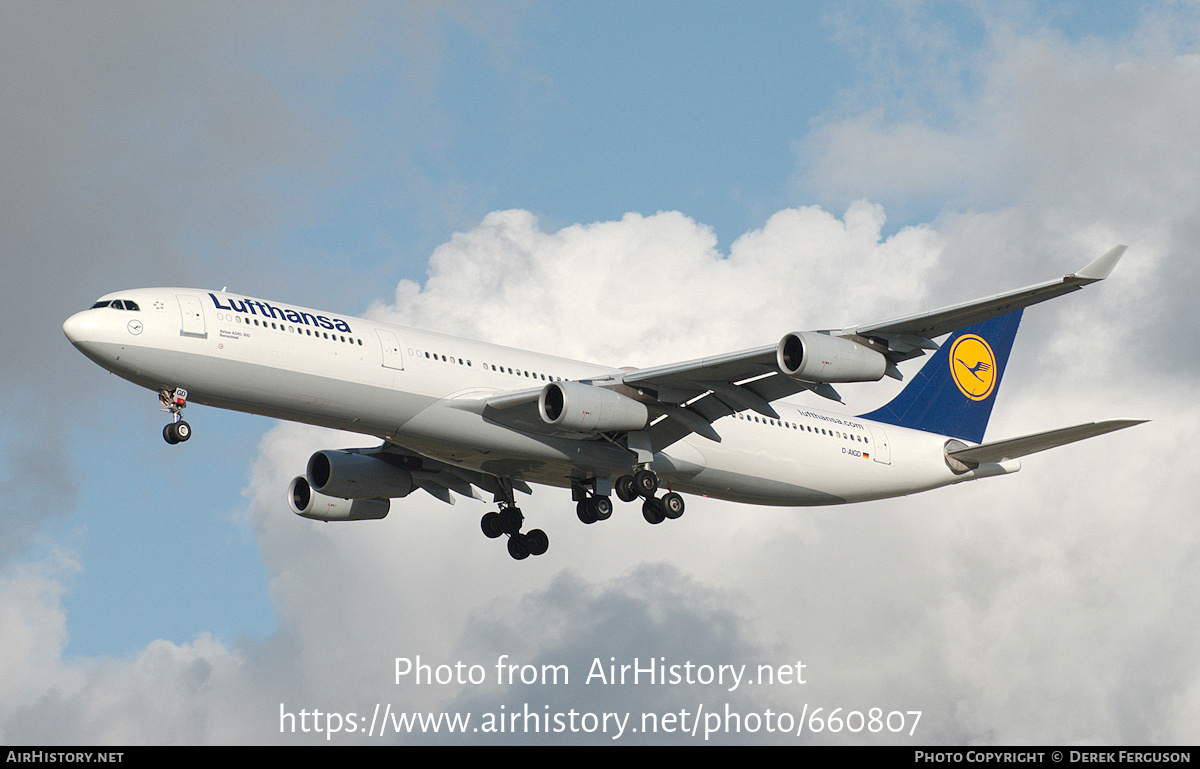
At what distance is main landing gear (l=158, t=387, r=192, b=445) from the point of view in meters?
31.8

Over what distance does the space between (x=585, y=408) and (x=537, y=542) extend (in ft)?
31.3

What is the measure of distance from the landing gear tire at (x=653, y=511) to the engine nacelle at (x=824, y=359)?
706 cm

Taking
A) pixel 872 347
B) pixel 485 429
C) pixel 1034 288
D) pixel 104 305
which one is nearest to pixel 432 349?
pixel 485 429

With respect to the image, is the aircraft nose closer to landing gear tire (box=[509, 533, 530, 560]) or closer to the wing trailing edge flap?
the wing trailing edge flap

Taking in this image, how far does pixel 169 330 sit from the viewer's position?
103 ft

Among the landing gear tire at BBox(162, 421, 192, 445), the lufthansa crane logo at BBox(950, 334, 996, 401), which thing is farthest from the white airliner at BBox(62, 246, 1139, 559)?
the lufthansa crane logo at BBox(950, 334, 996, 401)

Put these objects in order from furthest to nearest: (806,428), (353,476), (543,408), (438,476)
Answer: (806,428) < (438,476) < (353,476) < (543,408)

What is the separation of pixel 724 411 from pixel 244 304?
13.0 m

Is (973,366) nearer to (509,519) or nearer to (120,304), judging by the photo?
(509,519)

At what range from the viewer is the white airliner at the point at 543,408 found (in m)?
31.6

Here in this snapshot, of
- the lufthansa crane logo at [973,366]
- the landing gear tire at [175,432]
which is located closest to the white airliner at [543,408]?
the landing gear tire at [175,432]

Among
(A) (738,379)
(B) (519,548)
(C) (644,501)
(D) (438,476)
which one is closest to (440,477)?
(D) (438,476)

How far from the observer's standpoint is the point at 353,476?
3969cm

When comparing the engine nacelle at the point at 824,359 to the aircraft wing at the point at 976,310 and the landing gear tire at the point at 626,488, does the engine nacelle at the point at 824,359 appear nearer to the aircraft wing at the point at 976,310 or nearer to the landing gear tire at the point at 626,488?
the aircraft wing at the point at 976,310
